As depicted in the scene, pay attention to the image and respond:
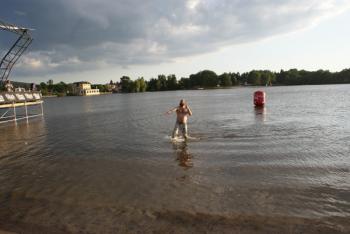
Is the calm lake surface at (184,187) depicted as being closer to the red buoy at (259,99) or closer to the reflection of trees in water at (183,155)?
the reflection of trees in water at (183,155)

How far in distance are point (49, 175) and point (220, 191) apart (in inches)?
289

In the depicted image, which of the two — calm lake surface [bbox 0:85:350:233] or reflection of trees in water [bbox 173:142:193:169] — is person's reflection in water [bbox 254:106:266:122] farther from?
reflection of trees in water [bbox 173:142:193:169]

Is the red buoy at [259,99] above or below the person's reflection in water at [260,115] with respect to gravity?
above

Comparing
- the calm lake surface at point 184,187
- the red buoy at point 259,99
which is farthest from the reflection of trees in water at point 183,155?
the red buoy at point 259,99

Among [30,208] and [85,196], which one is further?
[85,196]

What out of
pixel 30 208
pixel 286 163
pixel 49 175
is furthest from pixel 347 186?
pixel 49 175

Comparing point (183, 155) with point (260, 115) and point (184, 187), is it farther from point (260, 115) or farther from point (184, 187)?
point (260, 115)

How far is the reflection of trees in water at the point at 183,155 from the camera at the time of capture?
47.5 ft

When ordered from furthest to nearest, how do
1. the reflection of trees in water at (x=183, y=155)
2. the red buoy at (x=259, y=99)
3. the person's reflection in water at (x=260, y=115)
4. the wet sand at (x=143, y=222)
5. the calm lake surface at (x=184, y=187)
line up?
the red buoy at (x=259, y=99), the person's reflection in water at (x=260, y=115), the reflection of trees in water at (x=183, y=155), the calm lake surface at (x=184, y=187), the wet sand at (x=143, y=222)

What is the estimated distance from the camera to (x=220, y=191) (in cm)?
1058

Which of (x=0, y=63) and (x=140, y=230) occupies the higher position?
(x=0, y=63)

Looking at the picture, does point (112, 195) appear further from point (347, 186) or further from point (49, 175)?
point (347, 186)

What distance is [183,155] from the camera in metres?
16.4

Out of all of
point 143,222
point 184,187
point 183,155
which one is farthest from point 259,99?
point 143,222
